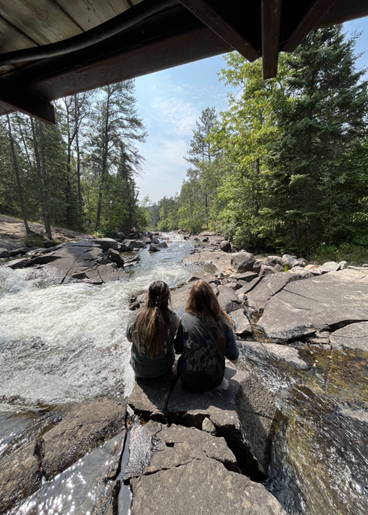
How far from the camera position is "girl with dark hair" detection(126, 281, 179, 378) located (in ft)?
7.59

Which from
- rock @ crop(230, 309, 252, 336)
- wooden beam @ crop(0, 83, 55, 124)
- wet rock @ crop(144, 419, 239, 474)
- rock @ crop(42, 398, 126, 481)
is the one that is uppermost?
wooden beam @ crop(0, 83, 55, 124)

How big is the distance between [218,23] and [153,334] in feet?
8.55

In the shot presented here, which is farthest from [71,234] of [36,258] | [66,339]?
[66,339]

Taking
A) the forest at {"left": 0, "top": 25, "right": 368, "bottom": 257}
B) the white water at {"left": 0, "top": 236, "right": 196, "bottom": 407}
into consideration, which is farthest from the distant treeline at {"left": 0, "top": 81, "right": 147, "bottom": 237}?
the white water at {"left": 0, "top": 236, "right": 196, "bottom": 407}

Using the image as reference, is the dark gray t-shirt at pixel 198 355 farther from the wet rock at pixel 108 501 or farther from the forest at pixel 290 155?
the forest at pixel 290 155

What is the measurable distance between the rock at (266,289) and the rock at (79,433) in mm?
4294

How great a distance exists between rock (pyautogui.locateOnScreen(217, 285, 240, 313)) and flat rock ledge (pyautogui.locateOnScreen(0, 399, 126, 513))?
354 centimetres

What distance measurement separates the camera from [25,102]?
6.79 ft

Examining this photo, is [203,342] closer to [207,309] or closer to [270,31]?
[207,309]

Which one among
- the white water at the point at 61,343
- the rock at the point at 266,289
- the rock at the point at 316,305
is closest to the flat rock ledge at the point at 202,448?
the white water at the point at 61,343

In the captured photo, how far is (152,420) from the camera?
2184 mm

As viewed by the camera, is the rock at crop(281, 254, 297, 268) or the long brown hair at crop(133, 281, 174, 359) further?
the rock at crop(281, 254, 297, 268)

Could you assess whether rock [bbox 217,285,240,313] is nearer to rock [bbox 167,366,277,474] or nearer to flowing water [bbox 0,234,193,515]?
flowing water [bbox 0,234,193,515]

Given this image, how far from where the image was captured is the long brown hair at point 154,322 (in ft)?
7.54
